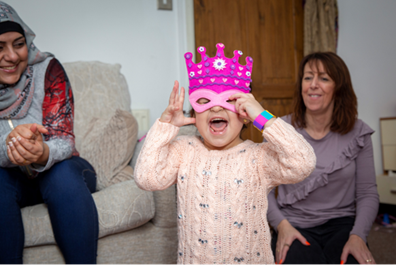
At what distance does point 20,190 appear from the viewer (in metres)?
1.24

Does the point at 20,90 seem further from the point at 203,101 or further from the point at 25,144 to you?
the point at 203,101

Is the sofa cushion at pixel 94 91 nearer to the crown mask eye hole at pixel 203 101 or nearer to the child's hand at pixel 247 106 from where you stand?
the crown mask eye hole at pixel 203 101

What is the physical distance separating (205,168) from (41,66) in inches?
37.1

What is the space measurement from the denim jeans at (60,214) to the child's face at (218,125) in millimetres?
584

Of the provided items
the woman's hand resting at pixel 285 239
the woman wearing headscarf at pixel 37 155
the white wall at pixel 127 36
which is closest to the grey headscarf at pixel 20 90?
the woman wearing headscarf at pixel 37 155

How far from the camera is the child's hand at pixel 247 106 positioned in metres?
0.89

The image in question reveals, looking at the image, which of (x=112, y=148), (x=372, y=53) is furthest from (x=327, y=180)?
(x=372, y=53)

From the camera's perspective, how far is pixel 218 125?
3.21 feet

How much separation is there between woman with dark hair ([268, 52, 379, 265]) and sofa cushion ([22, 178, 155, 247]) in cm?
56

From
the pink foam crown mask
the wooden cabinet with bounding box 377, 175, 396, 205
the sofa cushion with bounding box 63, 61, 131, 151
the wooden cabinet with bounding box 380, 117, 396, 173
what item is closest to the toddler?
the pink foam crown mask

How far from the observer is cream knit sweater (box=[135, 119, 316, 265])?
0.90 metres

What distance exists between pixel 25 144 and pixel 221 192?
0.71 m

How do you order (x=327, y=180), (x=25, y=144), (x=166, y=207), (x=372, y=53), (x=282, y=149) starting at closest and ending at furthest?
(x=282, y=149), (x=25, y=144), (x=327, y=180), (x=166, y=207), (x=372, y=53)

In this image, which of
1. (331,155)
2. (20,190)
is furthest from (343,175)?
(20,190)
